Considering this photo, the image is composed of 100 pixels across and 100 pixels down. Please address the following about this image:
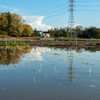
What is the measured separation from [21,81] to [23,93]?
159cm

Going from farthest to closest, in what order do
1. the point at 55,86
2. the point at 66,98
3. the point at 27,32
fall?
1. the point at 27,32
2. the point at 55,86
3. the point at 66,98

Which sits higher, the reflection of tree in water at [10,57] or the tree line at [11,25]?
the tree line at [11,25]

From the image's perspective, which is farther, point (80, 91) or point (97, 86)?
point (97, 86)

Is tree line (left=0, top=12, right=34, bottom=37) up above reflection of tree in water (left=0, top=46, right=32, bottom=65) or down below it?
above

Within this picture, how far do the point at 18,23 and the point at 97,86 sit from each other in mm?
66115

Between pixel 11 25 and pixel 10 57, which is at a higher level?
pixel 11 25

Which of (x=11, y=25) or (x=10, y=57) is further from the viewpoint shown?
(x=11, y=25)

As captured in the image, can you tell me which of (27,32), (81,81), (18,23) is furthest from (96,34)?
(81,81)

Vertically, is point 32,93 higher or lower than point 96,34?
lower

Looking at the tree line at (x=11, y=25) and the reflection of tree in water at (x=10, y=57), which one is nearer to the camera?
the reflection of tree in water at (x=10, y=57)

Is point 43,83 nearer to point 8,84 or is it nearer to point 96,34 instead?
point 8,84

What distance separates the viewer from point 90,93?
573cm

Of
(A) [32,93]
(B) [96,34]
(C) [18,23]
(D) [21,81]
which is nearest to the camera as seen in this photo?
(A) [32,93]

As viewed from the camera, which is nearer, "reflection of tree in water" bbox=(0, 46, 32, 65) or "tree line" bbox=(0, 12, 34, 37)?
"reflection of tree in water" bbox=(0, 46, 32, 65)
